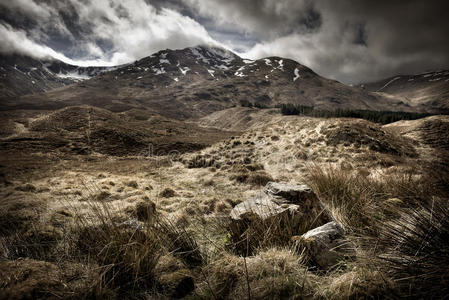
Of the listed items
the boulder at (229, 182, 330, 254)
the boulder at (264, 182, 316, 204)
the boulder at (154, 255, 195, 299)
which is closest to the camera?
the boulder at (154, 255, 195, 299)

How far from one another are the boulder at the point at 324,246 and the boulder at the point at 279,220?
0.29 metres

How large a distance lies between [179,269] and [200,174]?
1126cm

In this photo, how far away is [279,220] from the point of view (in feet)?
8.61

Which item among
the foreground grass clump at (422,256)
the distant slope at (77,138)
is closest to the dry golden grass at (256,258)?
the foreground grass clump at (422,256)

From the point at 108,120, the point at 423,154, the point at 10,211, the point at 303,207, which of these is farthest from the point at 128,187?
the point at 108,120

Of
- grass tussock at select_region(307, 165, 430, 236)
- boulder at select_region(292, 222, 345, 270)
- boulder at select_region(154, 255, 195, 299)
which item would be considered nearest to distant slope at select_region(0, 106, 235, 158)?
grass tussock at select_region(307, 165, 430, 236)

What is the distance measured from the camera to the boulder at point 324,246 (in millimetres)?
2186

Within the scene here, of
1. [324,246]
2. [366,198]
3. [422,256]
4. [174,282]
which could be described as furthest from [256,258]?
[366,198]

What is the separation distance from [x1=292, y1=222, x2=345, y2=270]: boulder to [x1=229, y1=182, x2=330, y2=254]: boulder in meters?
0.29

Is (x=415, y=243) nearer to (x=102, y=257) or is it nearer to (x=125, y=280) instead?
(x=125, y=280)

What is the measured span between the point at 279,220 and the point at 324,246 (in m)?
0.59

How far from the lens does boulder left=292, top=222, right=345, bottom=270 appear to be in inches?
86.0

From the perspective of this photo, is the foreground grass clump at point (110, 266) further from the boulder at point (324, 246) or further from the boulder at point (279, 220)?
the boulder at point (324, 246)

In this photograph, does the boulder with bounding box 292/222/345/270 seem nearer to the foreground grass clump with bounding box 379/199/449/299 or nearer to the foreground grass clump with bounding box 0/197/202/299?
the foreground grass clump with bounding box 379/199/449/299
